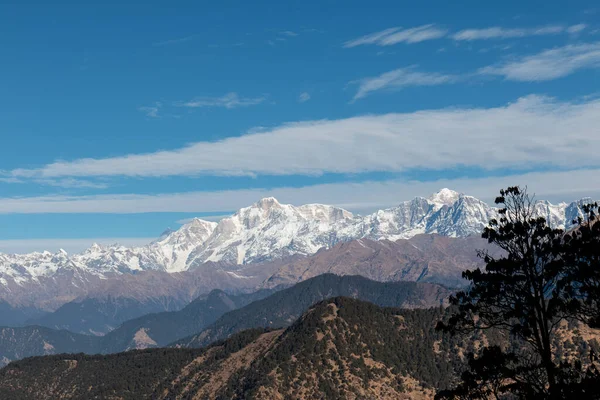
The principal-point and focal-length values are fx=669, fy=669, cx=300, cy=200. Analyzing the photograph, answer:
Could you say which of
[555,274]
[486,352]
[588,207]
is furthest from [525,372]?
[588,207]

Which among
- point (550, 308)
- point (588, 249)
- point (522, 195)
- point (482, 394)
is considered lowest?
point (482, 394)

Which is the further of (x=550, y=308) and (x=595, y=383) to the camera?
(x=550, y=308)

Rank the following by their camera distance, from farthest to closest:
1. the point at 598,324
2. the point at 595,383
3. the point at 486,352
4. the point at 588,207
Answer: the point at 588,207 → the point at 486,352 → the point at 598,324 → the point at 595,383

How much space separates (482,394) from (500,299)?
7.67m

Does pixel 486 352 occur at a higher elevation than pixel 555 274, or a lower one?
lower

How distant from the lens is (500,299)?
52406 millimetres

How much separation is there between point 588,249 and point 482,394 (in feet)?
46.3

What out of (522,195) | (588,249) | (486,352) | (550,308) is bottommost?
(486,352)

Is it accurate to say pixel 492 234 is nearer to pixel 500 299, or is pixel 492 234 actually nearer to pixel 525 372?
pixel 500 299

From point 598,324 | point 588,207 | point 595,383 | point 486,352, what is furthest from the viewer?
point 588,207

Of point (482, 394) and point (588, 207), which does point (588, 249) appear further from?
point (482, 394)

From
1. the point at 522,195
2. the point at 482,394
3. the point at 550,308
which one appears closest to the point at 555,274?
the point at 550,308

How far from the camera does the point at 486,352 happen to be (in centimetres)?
5138

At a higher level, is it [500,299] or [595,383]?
[500,299]
